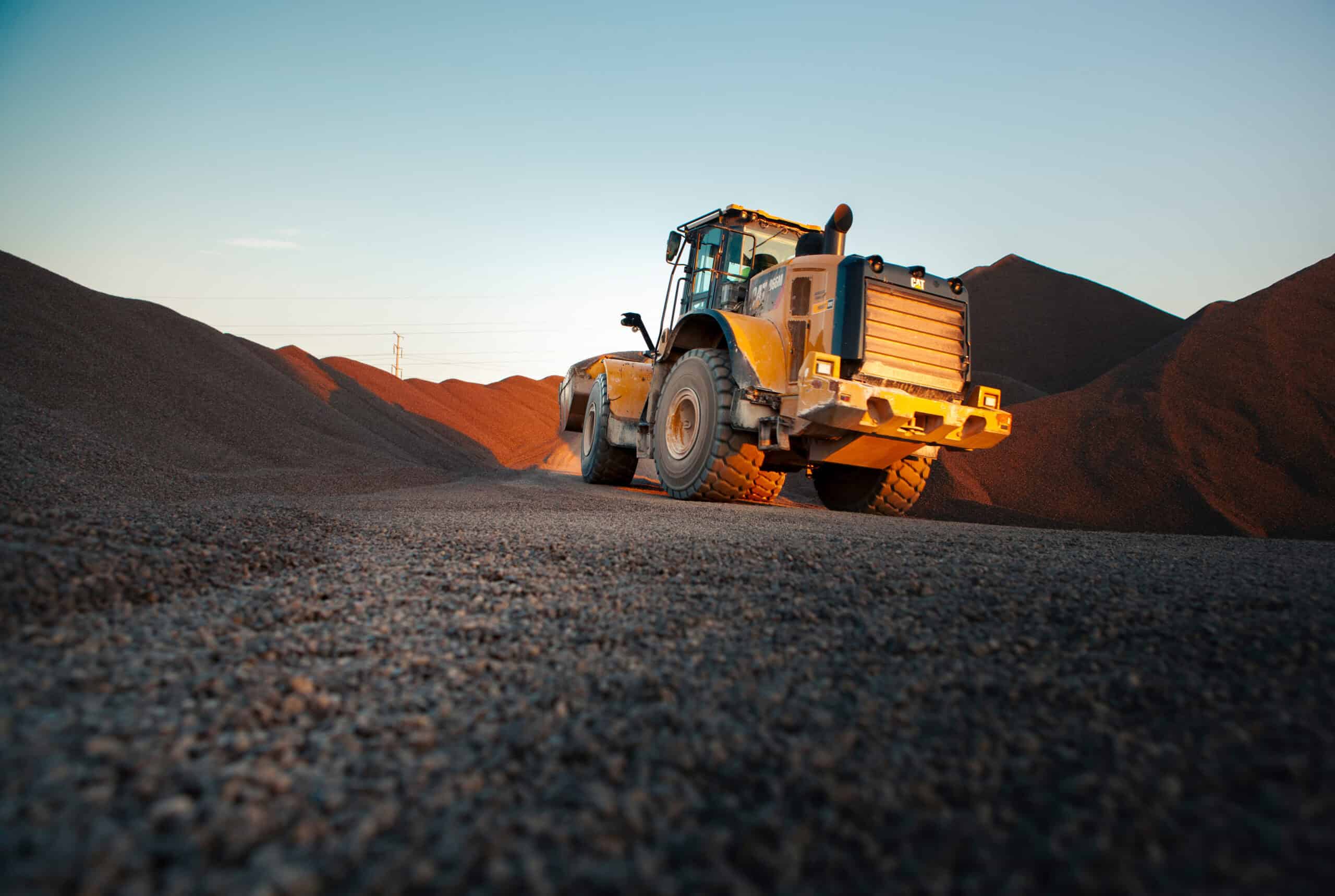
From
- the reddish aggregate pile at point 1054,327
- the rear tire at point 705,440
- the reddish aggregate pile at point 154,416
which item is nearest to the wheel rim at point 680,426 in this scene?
the rear tire at point 705,440

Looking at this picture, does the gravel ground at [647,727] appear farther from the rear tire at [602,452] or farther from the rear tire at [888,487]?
the rear tire at [602,452]

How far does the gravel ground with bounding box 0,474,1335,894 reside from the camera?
103 cm

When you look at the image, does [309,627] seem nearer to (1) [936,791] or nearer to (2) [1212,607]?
(1) [936,791]

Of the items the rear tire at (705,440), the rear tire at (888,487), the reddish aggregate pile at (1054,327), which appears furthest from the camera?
the reddish aggregate pile at (1054,327)

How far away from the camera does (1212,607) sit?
2.26 meters

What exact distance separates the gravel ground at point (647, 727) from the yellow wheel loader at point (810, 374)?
141 inches

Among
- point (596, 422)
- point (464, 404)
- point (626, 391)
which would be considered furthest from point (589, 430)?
point (464, 404)

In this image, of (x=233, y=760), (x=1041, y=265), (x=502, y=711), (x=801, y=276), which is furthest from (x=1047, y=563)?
(x=1041, y=265)

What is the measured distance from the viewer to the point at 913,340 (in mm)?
6656

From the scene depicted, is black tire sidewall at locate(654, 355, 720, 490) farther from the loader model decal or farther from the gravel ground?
the gravel ground

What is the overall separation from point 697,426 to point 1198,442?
8.62m

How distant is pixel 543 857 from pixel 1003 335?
21.5m

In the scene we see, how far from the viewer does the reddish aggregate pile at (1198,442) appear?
31.4 feet

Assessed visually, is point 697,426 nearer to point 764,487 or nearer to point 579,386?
point 764,487
